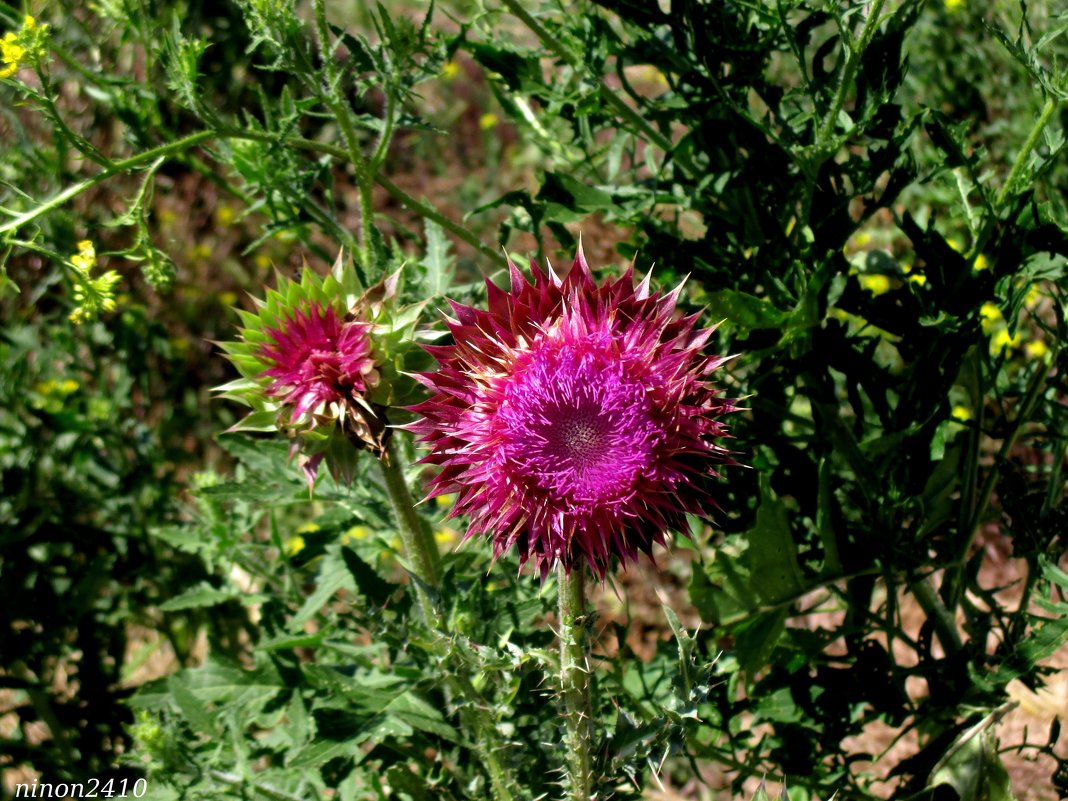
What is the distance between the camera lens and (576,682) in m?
2.18

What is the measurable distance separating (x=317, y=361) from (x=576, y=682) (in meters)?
0.89

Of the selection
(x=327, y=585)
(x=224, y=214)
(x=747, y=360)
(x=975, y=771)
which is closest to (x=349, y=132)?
(x=747, y=360)

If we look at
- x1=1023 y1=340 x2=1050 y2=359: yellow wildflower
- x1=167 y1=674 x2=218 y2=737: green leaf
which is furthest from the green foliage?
x1=1023 y1=340 x2=1050 y2=359: yellow wildflower

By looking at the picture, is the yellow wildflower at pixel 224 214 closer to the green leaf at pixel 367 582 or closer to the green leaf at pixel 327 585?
the green leaf at pixel 327 585

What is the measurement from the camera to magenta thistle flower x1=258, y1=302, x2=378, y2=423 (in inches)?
87.2

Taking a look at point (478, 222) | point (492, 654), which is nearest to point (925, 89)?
point (478, 222)

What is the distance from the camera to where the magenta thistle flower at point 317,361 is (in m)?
2.21

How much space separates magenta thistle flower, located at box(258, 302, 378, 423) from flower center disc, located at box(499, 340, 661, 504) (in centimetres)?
36

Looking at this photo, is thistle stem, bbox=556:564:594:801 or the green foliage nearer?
thistle stem, bbox=556:564:594:801

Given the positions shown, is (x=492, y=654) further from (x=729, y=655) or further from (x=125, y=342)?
(x=125, y=342)

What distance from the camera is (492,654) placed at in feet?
7.14

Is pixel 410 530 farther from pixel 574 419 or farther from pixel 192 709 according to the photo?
pixel 192 709

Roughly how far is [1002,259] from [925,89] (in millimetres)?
3530

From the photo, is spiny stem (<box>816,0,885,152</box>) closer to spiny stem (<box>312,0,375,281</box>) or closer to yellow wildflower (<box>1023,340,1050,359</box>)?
spiny stem (<box>312,0,375,281</box>)
